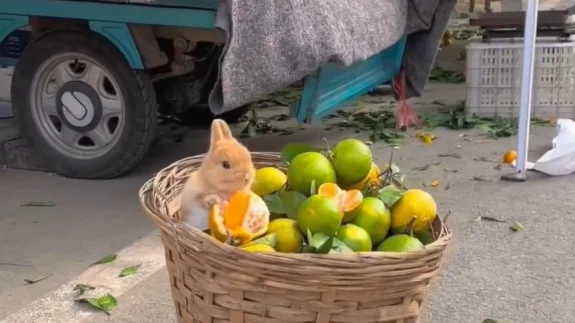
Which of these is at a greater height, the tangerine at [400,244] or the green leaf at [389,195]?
the green leaf at [389,195]

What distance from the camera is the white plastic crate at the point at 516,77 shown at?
559 cm

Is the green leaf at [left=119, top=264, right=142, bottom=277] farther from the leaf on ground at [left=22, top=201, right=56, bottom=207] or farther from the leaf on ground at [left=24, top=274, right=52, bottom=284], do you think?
the leaf on ground at [left=22, top=201, right=56, bottom=207]

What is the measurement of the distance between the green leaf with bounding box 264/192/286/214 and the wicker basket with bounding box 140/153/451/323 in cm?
27

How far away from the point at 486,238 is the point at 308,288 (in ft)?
6.58

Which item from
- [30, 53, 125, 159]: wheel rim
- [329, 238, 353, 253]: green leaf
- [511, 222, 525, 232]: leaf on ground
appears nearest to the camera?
[329, 238, 353, 253]: green leaf

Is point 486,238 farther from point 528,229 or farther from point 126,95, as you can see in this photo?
point 126,95

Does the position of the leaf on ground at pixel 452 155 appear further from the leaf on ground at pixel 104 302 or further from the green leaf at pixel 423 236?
the green leaf at pixel 423 236

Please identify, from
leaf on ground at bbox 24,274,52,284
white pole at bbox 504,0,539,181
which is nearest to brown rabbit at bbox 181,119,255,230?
leaf on ground at bbox 24,274,52,284

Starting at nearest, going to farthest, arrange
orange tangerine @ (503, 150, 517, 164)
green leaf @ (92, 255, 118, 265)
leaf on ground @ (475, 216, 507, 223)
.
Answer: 1. green leaf @ (92, 255, 118, 265)
2. leaf on ground @ (475, 216, 507, 223)
3. orange tangerine @ (503, 150, 517, 164)

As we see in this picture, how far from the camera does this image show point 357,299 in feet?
4.78

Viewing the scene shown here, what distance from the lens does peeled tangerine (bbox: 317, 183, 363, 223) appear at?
1.68 meters

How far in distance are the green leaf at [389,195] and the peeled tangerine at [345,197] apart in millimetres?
66

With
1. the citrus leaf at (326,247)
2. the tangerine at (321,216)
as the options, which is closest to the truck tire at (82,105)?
the tangerine at (321,216)

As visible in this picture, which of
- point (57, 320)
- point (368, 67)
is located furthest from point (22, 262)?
point (368, 67)
